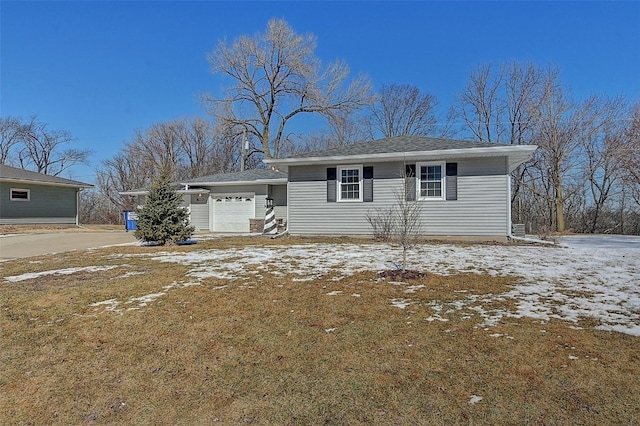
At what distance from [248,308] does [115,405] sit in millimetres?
1747

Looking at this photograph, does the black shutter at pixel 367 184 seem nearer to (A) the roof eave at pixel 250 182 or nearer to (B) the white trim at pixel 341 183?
(B) the white trim at pixel 341 183

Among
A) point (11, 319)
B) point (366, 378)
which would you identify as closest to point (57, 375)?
point (11, 319)

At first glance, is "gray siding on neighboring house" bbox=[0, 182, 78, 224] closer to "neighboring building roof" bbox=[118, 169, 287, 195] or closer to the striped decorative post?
"neighboring building roof" bbox=[118, 169, 287, 195]

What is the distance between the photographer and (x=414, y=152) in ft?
34.2

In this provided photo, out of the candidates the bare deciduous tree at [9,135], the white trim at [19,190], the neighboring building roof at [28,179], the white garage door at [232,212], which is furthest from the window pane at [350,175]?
the bare deciduous tree at [9,135]

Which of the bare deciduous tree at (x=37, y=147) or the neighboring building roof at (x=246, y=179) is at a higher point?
the bare deciduous tree at (x=37, y=147)

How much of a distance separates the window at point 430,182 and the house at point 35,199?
63.2ft

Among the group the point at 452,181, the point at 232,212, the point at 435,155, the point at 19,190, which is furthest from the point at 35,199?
the point at 452,181

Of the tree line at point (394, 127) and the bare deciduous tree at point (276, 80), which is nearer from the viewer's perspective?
the tree line at point (394, 127)

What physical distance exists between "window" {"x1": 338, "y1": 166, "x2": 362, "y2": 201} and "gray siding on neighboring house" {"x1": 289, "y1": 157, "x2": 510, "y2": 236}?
0.25 m

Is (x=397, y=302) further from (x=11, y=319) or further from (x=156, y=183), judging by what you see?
(x=156, y=183)

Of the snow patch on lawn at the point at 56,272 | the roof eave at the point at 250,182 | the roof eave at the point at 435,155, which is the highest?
the roof eave at the point at 435,155

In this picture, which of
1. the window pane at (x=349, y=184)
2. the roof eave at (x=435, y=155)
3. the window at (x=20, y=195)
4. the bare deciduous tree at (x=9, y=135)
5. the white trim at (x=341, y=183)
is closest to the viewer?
the roof eave at (x=435, y=155)

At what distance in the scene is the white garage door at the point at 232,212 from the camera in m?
17.1
